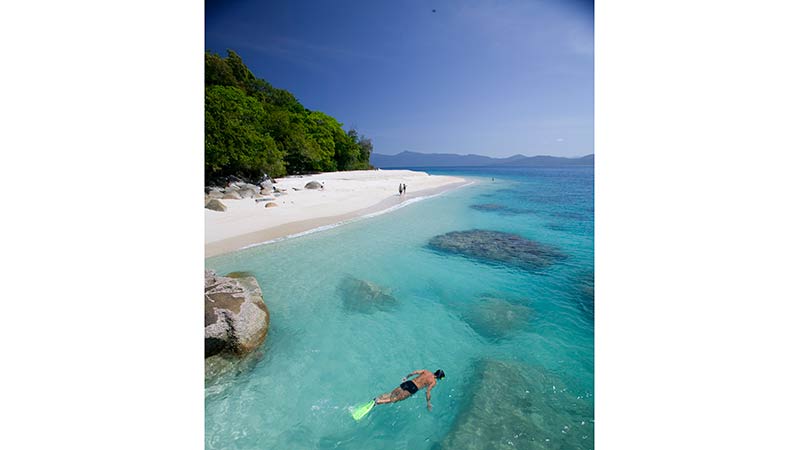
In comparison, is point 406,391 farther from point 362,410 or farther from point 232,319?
point 232,319

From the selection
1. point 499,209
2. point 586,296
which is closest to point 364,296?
point 586,296

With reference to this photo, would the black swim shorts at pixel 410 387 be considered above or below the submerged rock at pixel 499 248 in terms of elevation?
below

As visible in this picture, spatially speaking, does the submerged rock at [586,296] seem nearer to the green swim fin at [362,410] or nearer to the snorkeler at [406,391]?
the snorkeler at [406,391]

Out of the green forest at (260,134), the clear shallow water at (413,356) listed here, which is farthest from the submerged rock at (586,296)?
the green forest at (260,134)

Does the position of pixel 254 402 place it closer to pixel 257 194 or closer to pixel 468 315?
pixel 468 315

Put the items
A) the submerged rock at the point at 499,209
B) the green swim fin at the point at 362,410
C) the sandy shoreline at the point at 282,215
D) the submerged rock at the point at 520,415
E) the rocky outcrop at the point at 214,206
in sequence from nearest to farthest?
the submerged rock at the point at 520,415, the green swim fin at the point at 362,410, the sandy shoreline at the point at 282,215, the rocky outcrop at the point at 214,206, the submerged rock at the point at 499,209
